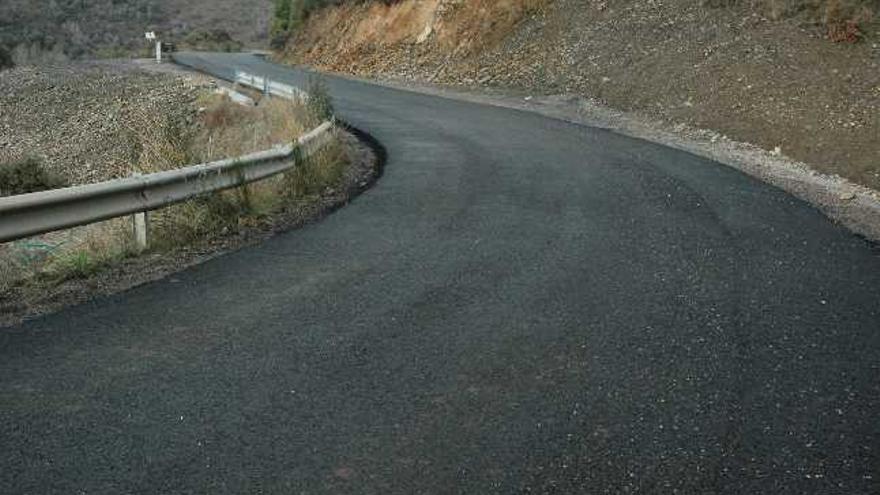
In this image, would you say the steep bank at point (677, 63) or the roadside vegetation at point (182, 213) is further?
the steep bank at point (677, 63)

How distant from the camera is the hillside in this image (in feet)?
199

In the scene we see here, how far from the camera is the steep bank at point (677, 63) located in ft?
48.1

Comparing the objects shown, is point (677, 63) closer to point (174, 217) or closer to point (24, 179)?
point (24, 179)

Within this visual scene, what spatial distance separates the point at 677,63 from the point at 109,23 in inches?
2617

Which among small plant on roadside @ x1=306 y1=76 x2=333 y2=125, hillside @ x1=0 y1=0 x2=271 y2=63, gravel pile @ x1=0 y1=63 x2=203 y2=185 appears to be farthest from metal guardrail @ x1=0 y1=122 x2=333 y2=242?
hillside @ x1=0 y1=0 x2=271 y2=63

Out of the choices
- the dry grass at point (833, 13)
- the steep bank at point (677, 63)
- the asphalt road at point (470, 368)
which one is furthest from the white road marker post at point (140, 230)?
the dry grass at point (833, 13)

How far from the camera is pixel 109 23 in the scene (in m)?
73.0

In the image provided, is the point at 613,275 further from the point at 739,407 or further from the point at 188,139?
the point at 188,139

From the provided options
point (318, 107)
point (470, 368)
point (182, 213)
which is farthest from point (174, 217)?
point (318, 107)

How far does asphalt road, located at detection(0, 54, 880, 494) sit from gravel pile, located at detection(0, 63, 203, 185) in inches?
418

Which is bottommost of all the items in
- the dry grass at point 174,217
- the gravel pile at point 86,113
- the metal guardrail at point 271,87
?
the gravel pile at point 86,113

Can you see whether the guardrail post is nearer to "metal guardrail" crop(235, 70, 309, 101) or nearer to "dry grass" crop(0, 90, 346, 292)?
"dry grass" crop(0, 90, 346, 292)

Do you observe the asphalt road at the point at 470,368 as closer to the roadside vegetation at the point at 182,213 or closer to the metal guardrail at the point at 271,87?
the roadside vegetation at the point at 182,213

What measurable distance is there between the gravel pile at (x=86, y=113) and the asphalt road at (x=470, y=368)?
1061 centimetres
